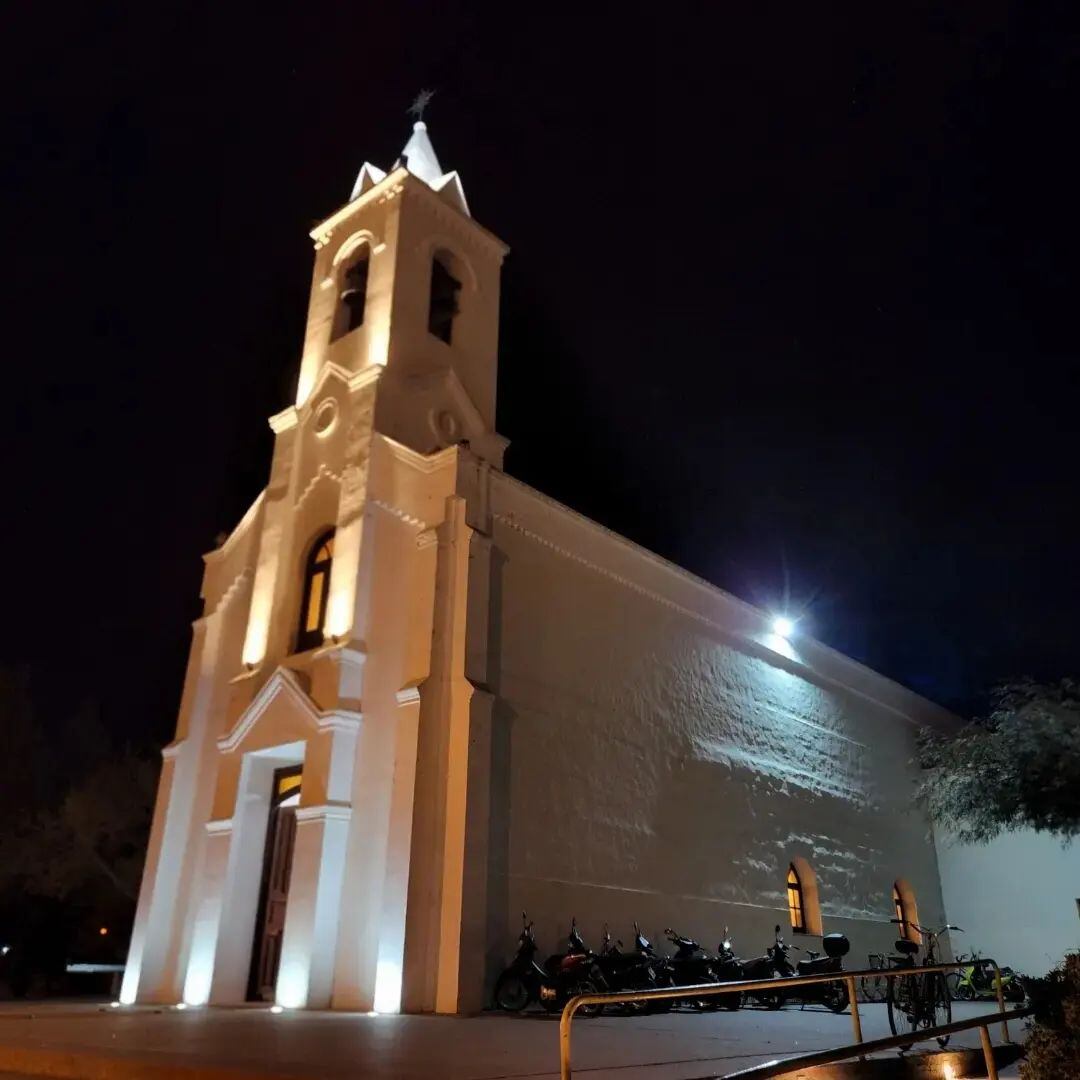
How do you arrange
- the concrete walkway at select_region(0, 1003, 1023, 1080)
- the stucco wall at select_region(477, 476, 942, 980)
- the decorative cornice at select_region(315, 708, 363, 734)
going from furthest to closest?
the stucco wall at select_region(477, 476, 942, 980) < the decorative cornice at select_region(315, 708, 363, 734) < the concrete walkway at select_region(0, 1003, 1023, 1080)

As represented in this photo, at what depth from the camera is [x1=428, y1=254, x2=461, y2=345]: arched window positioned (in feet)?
61.9

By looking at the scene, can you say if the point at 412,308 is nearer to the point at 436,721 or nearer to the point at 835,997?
the point at 436,721

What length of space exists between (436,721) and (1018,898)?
16.8 m

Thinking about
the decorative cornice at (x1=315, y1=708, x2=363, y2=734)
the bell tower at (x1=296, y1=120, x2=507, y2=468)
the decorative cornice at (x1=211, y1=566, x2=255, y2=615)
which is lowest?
the decorative cornice at (x1=315, y1=708, x2=363, y2=734)

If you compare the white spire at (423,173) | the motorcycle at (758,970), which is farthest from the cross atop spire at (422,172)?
the motorcycle at (758,970)

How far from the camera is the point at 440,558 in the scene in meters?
13.9

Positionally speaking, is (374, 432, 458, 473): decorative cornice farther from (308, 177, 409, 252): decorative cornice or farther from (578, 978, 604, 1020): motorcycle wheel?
(578, 978, 604, 1020): motorcycle wheel

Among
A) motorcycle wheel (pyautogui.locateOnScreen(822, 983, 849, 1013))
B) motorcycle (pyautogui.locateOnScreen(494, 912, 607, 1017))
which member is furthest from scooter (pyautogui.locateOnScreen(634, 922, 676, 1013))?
motorcycle wheel (pyautogui.locateOnScreen(822, 983, 849, 1013))

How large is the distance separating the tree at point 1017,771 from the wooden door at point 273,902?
1591cm

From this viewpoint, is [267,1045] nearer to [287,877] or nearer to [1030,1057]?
[1030,1057]

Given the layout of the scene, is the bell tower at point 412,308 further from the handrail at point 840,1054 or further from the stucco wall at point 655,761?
the handrail at point 840,1054

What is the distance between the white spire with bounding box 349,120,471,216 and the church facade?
0.46 ft

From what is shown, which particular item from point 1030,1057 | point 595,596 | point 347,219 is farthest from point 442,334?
point 1030,1057

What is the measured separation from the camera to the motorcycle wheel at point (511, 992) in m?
11.9
